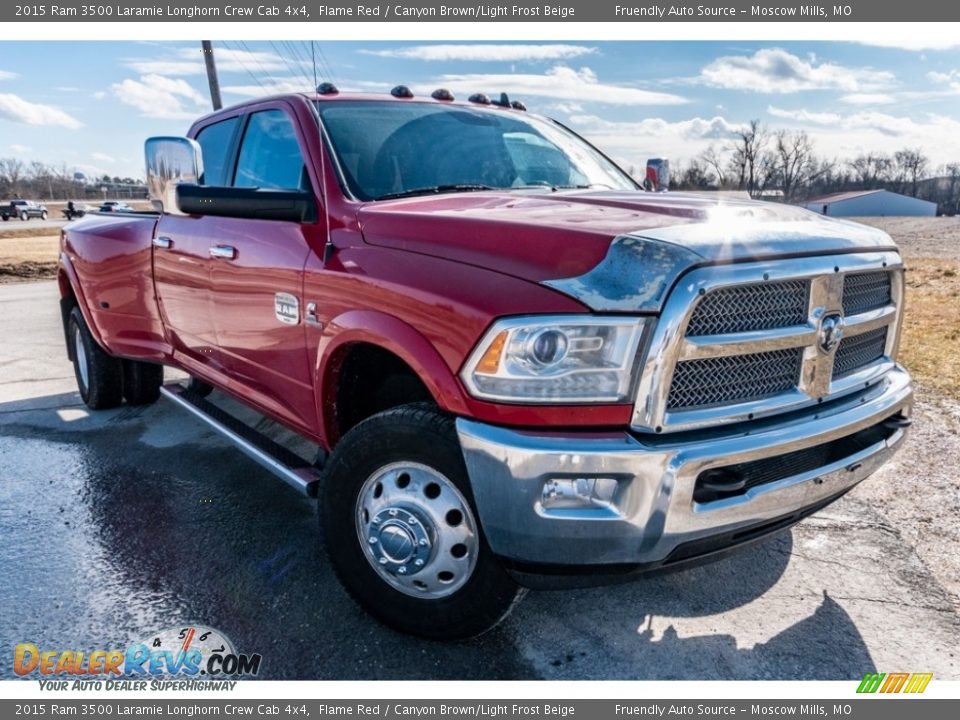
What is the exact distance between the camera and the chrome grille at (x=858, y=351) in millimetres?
2668

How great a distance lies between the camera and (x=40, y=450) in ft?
15.4

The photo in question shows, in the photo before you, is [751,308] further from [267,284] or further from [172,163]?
[172,163]

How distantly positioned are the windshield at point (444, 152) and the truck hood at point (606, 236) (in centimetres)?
33

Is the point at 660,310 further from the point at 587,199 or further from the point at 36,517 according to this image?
the point at 36,517

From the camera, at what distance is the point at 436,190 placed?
3184 millimetres

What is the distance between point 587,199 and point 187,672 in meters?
2.26

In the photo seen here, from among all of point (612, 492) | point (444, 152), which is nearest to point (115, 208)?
point (444, 152)

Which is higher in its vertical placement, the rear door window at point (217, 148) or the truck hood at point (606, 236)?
the rear door window at point (217, 148)

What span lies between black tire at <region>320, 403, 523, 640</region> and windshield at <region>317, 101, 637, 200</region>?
3.58 ft

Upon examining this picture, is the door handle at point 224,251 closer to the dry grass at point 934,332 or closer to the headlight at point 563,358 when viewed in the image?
the headlight at point 563,358

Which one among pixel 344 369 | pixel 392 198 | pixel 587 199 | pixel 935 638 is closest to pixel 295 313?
pixel 344 369

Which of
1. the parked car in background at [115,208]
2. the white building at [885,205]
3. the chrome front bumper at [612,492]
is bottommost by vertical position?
the chrome front bumper at [612,492]

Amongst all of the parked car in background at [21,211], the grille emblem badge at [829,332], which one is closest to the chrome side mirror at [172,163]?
the grille emblem badge at [829,332]

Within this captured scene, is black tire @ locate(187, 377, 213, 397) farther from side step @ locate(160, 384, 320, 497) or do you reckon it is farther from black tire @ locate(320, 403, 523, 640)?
black tire @ locate(320, 403, 523, 640)
